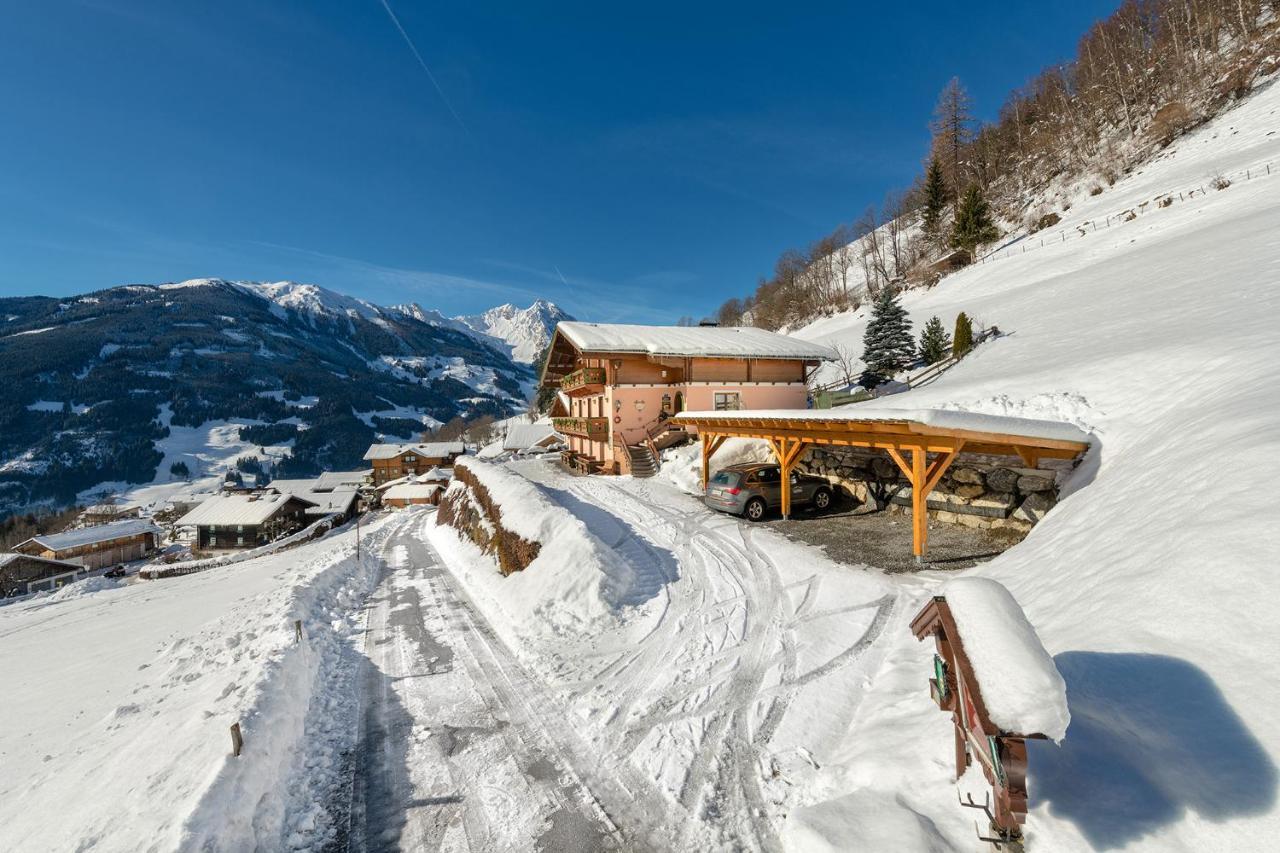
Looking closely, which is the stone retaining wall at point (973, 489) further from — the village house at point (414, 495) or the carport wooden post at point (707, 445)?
the village house at point (414, 495)

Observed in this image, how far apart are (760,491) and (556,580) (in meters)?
7.07

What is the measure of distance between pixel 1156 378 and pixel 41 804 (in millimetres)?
17672

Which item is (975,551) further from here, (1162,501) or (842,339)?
(842,339)

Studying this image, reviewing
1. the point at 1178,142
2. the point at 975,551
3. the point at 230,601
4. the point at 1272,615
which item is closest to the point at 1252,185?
the point at 1178,142

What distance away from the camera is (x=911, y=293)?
45.0m

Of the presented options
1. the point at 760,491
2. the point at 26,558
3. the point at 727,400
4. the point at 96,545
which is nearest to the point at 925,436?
the point at 760,491

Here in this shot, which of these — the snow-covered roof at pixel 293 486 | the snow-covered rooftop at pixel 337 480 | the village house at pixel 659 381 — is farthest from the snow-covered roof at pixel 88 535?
the village house at pixel 659 381

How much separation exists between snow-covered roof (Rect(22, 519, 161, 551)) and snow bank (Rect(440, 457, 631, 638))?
64.8 metres

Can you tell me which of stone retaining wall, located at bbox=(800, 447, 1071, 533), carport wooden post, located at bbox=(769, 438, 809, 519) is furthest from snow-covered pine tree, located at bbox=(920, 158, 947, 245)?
carport wooden post, located at bbox=(769, 438, 809, 519)

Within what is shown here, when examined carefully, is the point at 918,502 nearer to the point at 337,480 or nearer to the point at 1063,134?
the point at 1063,134

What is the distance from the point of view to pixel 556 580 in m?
9.48

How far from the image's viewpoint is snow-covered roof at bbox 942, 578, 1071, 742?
2432mm

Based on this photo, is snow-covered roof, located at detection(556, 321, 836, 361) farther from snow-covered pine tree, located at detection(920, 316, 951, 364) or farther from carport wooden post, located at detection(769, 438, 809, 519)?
carport wooden post, located at detection(769, 438, 809, 519)

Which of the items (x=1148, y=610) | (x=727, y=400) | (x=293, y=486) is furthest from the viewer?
(x=293, y=486)
